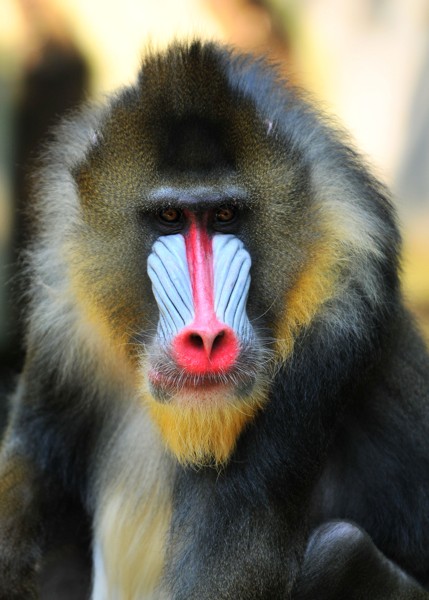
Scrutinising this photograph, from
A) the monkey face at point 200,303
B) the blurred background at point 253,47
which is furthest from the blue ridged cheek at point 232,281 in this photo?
the blurred background at point 253,47

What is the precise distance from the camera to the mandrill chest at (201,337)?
10.3 feet

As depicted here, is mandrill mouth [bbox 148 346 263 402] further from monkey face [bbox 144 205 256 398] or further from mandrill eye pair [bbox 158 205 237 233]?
mandrill eye pair [bbox 158 205 237 233]

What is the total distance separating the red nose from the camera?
3100 mm

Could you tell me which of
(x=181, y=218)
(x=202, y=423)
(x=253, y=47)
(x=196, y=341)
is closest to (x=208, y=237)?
(x=181, y=218)

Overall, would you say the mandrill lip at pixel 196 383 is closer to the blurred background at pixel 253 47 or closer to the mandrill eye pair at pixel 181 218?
the mandrill eye pair at pixel 181 218

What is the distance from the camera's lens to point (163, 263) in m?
3.38

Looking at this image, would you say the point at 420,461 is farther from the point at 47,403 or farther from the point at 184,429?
the point at 47,403

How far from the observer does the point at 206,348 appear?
310 cm

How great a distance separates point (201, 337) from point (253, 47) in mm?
3858

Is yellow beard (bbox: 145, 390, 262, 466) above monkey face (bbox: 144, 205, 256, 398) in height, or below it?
below

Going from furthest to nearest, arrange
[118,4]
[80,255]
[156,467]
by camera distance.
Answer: [118,4] < [156,467] < [80,255]

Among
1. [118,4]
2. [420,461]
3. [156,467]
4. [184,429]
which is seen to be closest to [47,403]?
[156,467]

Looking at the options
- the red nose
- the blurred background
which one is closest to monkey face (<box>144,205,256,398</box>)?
the red nose

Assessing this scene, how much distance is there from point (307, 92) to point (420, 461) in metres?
1.41
